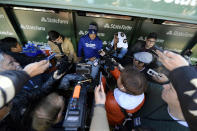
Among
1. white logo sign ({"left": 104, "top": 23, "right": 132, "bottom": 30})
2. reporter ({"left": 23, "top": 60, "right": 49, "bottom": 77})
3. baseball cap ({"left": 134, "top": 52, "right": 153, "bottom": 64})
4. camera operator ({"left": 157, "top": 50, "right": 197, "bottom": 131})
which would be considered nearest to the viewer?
camera operator ({"left": 157, "top": 50, "right": 197, "bottom": 131})

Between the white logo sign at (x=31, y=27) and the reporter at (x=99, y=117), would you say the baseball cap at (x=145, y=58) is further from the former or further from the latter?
the white logo sign at (x=31, y=27)

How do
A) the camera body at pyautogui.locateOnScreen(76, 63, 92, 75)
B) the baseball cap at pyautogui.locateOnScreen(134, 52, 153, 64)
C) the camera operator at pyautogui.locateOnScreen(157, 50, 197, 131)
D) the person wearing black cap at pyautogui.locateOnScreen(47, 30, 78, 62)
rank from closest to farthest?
the camera operator at pyautogui.locateOnScreen(157, 50, 197, 131) → the camera body at pyautogui.locateOnScreen(76, 63, 92, 75) → the baseball cap at pyautogui.locateOnScreen(134, 52, 153, 64) → the person wearing black cap at pyautogui.locateOnScreen(47, 30, 78, 62)

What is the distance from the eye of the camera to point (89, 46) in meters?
2.89

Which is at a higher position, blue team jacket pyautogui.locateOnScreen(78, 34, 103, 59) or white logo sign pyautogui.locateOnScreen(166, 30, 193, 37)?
white logo sign pyautogui.locateOnScreen(166, 30, 193, 37)

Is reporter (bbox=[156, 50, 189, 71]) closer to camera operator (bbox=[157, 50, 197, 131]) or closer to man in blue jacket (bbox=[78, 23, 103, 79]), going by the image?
camera operator (bbox=[157, 50, 197, 131])

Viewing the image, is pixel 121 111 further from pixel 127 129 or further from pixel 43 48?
pixel 43 48

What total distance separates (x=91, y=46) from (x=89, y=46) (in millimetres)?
57

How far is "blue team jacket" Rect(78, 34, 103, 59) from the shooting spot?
2.83 m

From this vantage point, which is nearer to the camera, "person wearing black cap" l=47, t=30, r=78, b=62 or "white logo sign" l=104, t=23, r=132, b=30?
"person wearing black cap" l=47, t=30, r=78, b=62

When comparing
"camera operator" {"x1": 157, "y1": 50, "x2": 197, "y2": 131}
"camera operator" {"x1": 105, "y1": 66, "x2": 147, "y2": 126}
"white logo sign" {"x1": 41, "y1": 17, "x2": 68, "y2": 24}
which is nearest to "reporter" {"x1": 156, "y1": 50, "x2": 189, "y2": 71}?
"camera operator" {"x1": 157, "y1": 50, "x2": 197, "y2": 131}

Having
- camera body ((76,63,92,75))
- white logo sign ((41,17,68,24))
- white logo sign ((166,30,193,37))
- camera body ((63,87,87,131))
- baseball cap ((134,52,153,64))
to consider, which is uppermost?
white logo sign ((41,17,68,24))

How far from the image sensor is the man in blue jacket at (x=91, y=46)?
2678 mm

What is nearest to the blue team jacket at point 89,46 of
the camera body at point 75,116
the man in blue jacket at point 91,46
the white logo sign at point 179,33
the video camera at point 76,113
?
the man in blue jacket at point 91,46

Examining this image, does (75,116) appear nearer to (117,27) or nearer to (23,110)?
(23,110)
